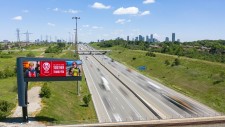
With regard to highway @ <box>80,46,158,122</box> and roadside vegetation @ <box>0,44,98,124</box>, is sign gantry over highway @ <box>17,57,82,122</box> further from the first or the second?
highway @ <box>80,46,158,122</box>

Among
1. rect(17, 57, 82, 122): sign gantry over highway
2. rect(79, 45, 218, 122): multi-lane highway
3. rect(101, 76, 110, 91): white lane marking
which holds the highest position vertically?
rect(17, 57, 82, 122): sign gantry over highway

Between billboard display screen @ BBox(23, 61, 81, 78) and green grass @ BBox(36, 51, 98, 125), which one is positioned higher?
billboard display screen @ BBox(23, 61, 81, 78)

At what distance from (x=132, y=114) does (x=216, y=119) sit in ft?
90.4

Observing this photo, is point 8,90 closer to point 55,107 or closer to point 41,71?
point 55,107

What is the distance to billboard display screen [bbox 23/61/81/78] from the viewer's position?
1737 inches

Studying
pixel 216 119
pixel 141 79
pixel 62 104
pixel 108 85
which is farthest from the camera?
pixel 141 79

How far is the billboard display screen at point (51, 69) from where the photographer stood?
1737 inches

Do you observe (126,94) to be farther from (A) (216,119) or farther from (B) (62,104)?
(A) (216,119)

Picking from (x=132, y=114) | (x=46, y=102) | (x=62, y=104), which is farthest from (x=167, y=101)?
(x=46, y=102)

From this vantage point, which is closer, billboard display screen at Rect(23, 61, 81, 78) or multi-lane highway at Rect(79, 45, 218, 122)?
billboard display screen at Rect(23, 61, 81, 78)

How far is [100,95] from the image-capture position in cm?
8794

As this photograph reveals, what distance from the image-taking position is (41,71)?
45.2 metres

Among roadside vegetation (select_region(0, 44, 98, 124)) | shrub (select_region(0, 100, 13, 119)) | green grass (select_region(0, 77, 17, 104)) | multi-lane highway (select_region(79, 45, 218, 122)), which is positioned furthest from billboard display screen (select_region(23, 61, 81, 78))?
green grass (select_region(0, 77, 17, 104))

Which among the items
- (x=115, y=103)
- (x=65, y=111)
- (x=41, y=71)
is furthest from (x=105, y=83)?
(x=41, y=71)
